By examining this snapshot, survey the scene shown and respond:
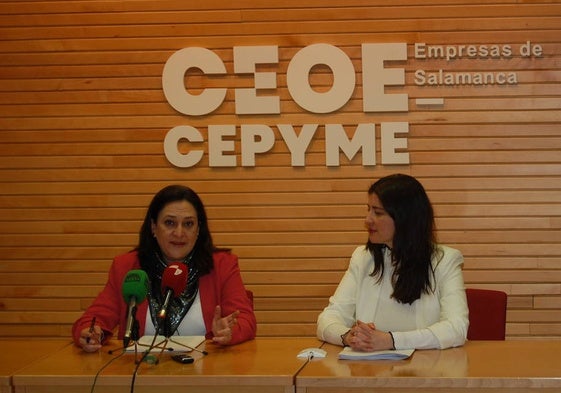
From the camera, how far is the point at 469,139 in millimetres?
6246

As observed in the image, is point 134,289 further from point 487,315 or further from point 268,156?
point 268,156

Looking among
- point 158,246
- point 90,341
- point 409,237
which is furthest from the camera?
point 158,246

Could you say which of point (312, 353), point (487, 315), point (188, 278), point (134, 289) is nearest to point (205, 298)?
point (188, 278)

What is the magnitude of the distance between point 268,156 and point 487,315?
228cm

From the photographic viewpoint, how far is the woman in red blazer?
4590 millimetres

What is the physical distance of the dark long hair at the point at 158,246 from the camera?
15.5 feet

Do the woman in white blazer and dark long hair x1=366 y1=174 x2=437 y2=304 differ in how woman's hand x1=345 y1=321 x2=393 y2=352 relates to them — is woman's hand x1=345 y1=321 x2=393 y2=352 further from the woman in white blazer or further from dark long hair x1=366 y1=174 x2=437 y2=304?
dark long hair x1=366 y1=174 x2=437 y2=304

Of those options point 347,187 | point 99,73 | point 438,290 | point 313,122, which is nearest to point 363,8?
point 313,122

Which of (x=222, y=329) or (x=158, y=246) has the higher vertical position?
(x=158, y=246)

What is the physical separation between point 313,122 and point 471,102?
1.14 m

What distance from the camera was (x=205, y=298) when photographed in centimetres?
468

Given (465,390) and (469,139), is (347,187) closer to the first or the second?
(469,139)

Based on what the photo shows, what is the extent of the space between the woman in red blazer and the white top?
49cm

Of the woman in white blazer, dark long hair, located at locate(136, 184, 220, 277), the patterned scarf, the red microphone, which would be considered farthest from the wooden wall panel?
the red microphone
